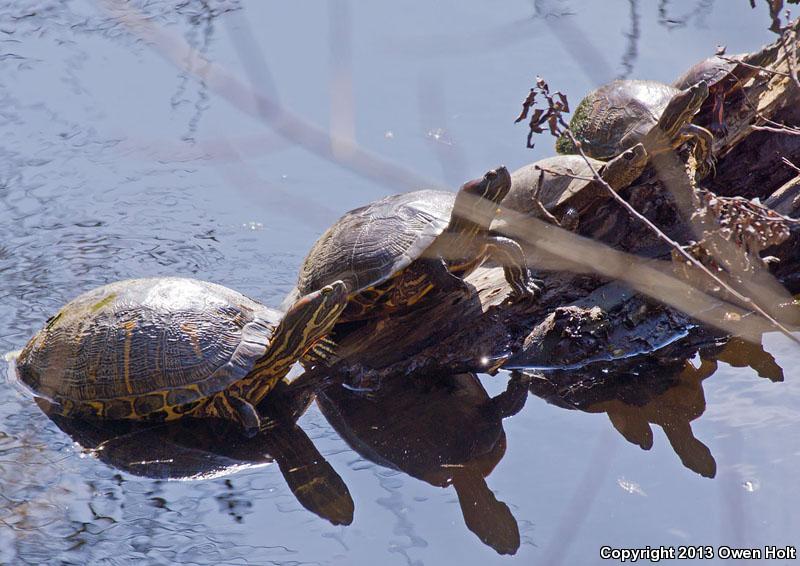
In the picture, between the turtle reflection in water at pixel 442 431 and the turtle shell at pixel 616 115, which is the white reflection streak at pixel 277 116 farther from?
the turtle shell at pixel 616 115

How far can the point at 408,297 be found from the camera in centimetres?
460

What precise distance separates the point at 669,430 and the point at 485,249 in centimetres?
124

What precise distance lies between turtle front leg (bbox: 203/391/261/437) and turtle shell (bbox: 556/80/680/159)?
10.6 feet

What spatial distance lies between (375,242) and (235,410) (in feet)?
3.49

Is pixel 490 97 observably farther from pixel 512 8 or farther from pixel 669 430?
pixel 669 430

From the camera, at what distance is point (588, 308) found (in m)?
4.50

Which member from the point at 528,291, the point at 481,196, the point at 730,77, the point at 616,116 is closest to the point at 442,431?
the point at 528,291

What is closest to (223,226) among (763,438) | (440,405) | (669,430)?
(440,405)

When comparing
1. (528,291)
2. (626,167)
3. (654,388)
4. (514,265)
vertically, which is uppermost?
(626,167)

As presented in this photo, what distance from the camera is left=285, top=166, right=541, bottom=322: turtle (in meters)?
4.45

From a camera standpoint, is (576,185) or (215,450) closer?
(215,450)

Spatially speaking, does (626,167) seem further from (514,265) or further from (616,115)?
(616,115)

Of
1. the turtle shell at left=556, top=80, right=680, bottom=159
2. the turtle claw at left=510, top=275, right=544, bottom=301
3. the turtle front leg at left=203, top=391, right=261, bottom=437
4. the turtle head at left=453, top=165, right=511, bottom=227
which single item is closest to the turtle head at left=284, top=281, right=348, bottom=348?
the turtle front leg at left=203, top=391, right=261, bottom=437

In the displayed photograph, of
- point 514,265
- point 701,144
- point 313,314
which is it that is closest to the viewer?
point 313,314
